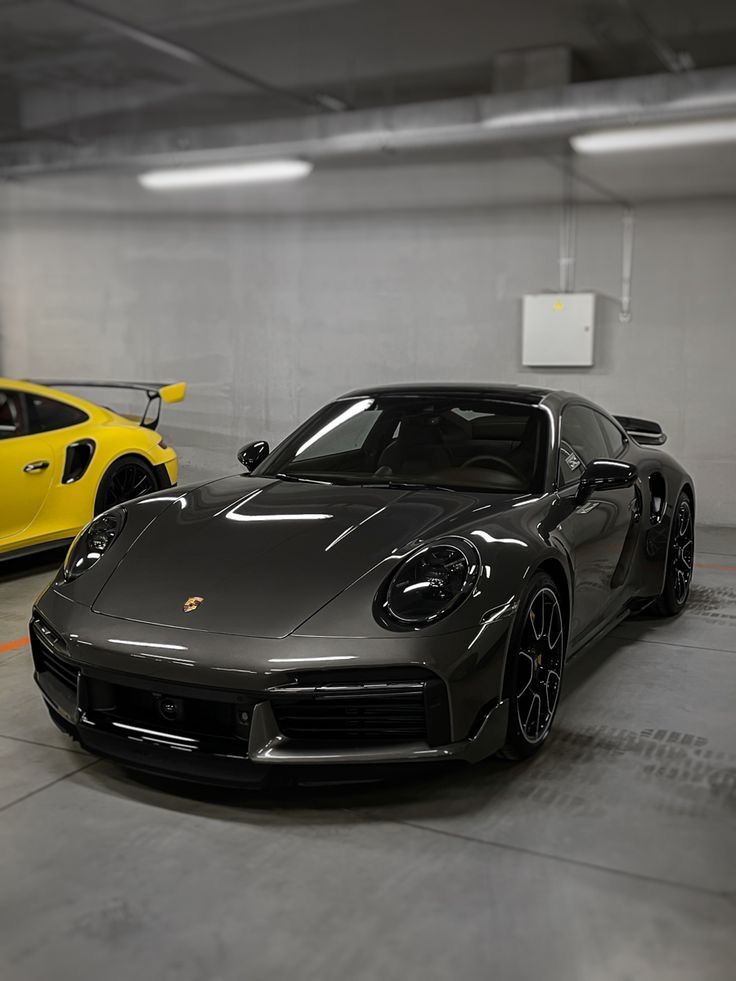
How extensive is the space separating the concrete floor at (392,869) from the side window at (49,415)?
2493mm

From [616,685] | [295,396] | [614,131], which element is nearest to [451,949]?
[616,685]

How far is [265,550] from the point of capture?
309 centimetres

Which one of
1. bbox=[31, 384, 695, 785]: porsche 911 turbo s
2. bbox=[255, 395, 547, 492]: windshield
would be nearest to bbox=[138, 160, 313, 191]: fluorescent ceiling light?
bbox=[255, 395, 547, 492]: windshield

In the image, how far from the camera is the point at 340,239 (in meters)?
8.90

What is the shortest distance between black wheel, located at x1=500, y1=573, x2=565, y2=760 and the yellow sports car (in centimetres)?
319

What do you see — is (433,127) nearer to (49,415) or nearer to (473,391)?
(49,415)

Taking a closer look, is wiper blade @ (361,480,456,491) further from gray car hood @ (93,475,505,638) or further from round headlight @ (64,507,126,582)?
round headlight @ (64,507,126,582)

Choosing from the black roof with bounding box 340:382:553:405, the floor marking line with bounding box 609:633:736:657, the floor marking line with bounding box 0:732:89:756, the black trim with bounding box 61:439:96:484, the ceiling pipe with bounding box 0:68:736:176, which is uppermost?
the ceiling pipe with bounding box 0:68:736:176

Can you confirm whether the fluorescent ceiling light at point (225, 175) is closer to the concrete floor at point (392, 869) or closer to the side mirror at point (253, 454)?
the side mirror at point (253, 454)

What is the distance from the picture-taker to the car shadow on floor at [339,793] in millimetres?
2705

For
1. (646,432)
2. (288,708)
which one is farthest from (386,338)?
(288,708)

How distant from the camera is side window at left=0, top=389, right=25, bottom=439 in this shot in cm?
548

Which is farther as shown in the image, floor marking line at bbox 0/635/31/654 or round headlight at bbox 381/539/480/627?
floor marking line at bbox 0/635/31/654

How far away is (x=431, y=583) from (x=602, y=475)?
1026mm
